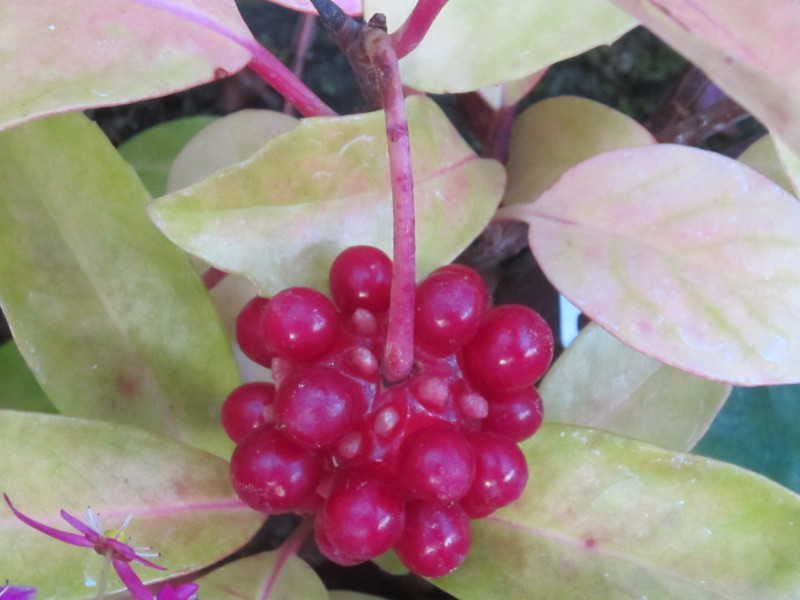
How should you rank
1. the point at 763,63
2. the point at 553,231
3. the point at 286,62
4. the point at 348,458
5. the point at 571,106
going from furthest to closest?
the point at 286,62 → the point at 571,106 → the point at 553,231 → the point at 348,458 → the point at 763,63

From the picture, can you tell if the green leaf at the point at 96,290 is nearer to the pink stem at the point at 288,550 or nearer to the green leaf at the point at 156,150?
the pink stem at the point at 288,550

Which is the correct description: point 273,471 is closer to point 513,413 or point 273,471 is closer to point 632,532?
point 513,413

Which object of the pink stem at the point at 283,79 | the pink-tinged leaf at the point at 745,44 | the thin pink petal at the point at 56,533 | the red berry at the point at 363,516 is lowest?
the thin pink petal at the point at 56,533

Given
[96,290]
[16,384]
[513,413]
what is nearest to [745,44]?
[513,413]

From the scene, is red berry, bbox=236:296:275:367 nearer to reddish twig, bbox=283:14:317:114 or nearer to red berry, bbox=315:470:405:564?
red berry, bbox=315:470:405:564

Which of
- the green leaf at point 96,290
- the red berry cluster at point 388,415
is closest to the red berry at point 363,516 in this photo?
the red berry cluster at point 388,415

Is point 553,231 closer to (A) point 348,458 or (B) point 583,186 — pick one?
(B) point 583,186

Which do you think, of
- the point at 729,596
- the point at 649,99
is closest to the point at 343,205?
the point at 729,596
